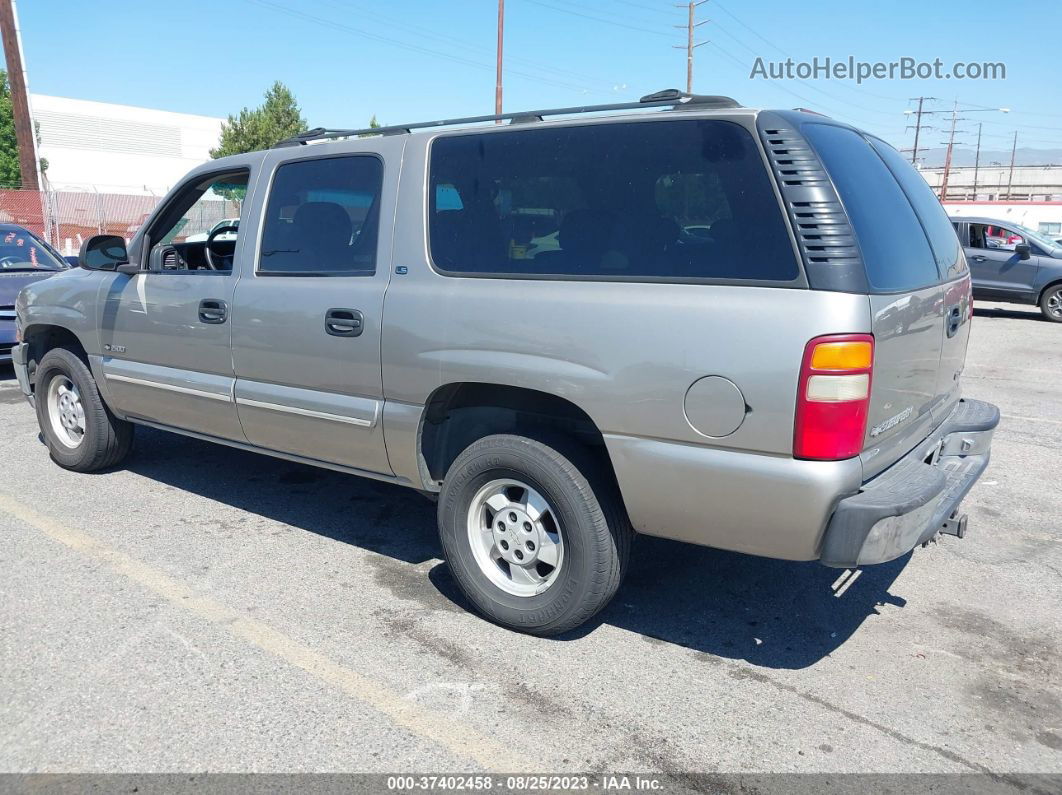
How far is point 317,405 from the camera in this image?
168 inches

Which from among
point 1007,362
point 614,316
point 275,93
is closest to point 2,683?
point 614,316

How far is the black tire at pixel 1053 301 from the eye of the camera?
50.2 ft

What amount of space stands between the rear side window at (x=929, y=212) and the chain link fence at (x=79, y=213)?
54.4 ft

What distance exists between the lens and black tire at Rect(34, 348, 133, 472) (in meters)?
5.70

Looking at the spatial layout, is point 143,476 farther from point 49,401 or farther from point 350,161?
point 350,161

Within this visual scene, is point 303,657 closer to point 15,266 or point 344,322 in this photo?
point 344,322

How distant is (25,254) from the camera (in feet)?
32.5

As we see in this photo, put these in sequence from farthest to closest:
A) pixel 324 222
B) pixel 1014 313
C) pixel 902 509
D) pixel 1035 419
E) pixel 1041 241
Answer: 1. pixel 1014 313
2. pixel 1041 241
3. pixel 1035 419
4. pixel 324 222
5. pixel 902 509

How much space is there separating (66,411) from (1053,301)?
1537 centimetres

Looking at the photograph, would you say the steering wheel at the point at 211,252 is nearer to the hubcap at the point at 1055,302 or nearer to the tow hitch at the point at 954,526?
the tow hitch at the point at 954,526

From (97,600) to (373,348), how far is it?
5.48 feet

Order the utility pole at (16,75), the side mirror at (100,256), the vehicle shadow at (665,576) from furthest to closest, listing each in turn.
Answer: the utility pole at (16,75), the side mirror at (100,256), the vehicle shadow at (665,576)

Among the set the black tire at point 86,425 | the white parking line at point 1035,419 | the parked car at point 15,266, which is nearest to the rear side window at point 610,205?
the black tire at point 86,425

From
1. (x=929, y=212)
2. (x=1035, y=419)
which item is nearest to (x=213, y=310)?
(x=929, y=212)
